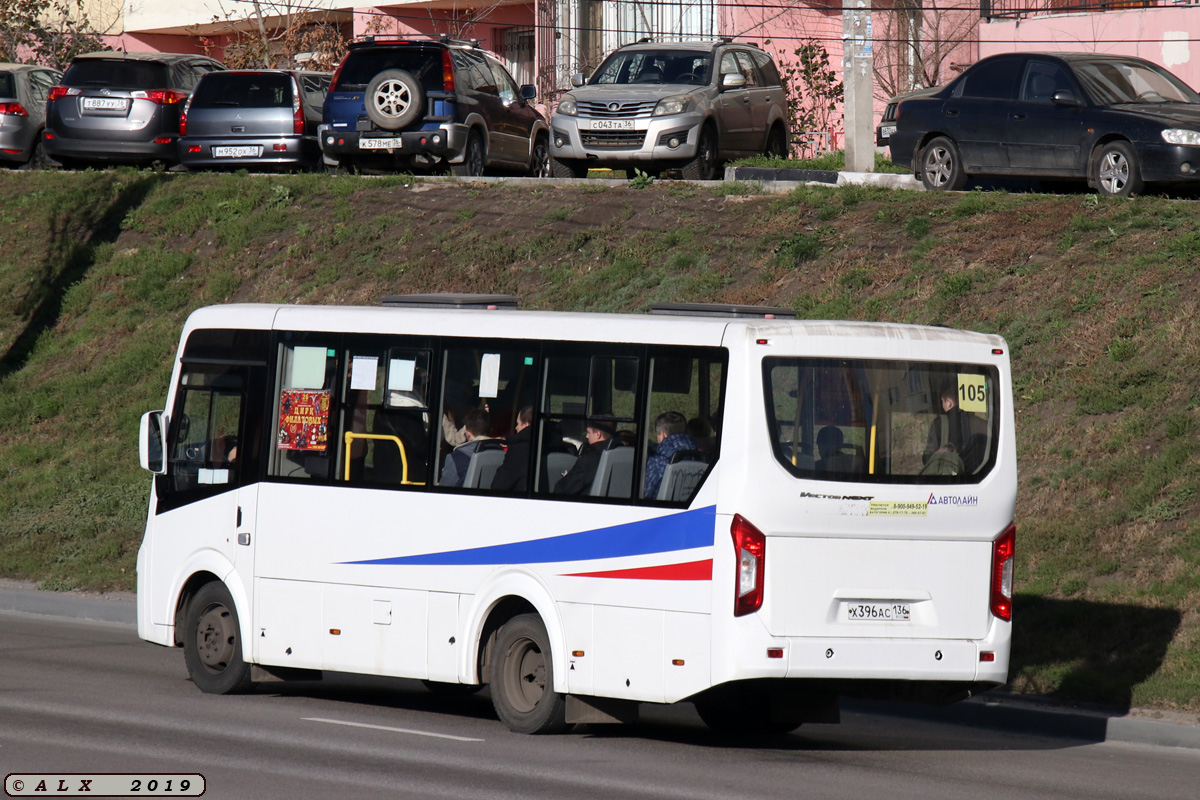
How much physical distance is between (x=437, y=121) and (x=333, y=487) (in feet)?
47.0

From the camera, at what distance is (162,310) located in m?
23.7

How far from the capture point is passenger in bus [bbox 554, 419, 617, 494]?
9875 mm

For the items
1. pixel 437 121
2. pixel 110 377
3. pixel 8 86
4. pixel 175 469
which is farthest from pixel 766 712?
pixel 8 86

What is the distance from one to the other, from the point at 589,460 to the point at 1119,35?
Answer: 25.2 metres

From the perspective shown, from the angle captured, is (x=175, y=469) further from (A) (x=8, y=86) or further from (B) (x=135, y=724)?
(A) (x=8, y=86)

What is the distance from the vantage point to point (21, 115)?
29250 millimetres

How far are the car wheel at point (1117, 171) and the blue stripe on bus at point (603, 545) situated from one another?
10.8 meters

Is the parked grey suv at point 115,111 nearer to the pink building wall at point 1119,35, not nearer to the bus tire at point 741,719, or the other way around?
the pink building wall at point 1119,35

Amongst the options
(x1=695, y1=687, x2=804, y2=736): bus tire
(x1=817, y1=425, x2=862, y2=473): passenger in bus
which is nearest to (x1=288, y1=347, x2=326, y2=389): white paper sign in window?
(x1=695, y1=687, x2=804, y2=736): bus tire

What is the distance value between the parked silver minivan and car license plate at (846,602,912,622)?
18537 mm

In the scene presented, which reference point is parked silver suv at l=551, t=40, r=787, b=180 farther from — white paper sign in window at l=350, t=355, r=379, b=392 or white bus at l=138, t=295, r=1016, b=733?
white paper sign in window at l=350, t=355, r=379, b=392

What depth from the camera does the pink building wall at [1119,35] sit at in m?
30.7

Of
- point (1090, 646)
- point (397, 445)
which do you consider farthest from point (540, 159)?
point (397, 445)

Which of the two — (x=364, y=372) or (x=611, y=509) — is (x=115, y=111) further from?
(x=611, y=509)
